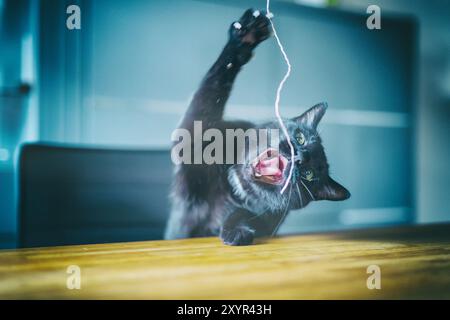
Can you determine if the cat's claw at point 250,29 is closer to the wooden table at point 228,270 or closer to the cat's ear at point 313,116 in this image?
the cat's ear at point 313,116

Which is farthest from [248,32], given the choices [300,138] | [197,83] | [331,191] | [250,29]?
[331,191]

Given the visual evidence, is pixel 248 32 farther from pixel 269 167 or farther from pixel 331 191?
pixel 331 191

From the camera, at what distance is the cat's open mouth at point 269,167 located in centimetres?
109

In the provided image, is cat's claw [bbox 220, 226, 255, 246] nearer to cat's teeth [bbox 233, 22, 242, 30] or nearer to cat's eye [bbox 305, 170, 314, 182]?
cat's eye [bbox 305, 170, 314, 182]

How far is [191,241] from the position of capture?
1.06m

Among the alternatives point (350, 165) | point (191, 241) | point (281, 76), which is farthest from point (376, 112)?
point (191, 241)

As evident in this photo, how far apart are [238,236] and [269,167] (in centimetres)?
19

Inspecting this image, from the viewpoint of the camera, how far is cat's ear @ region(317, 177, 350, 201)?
1.12 meters

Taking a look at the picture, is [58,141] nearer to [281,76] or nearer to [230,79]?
[230,79]

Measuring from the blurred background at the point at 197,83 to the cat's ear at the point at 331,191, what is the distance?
0.08m

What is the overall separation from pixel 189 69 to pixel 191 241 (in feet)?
1.49

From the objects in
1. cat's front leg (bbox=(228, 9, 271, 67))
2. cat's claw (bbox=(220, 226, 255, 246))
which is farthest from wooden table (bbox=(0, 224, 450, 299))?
cat's front leg (bbox=(228, 9, 271, 67))

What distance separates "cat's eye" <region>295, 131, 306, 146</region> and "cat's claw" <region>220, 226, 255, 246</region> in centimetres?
25

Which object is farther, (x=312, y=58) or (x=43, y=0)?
(x=312, y=58)
